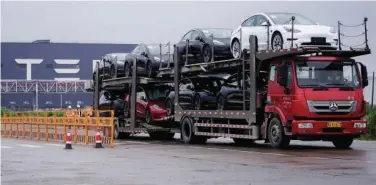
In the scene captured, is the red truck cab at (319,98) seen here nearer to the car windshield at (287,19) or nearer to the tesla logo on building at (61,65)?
the car windshield at (287,19)

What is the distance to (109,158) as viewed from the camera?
60.4 feet

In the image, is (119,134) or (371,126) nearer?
(371,126)

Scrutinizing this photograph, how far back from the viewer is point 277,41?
Result: 2061 cm

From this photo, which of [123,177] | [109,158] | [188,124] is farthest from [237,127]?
[123,177]

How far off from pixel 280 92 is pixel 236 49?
2.43 m

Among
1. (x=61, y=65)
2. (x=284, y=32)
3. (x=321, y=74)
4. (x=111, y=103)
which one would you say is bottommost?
(x=111, y=103)

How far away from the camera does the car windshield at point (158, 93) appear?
28250mm

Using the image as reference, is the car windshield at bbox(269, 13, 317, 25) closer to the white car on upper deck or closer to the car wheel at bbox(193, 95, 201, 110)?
the white car on upper deck

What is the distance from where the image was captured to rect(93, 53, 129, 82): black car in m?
30.5

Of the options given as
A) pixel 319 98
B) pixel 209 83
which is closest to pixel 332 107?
pixel 319 98

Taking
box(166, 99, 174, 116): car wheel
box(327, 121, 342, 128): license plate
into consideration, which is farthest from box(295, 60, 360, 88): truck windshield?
box(166, 99, 174, 116): car wheel

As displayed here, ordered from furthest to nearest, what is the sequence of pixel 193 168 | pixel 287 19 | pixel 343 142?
pixel 343 142, pixel 287 19, pixel 193 168

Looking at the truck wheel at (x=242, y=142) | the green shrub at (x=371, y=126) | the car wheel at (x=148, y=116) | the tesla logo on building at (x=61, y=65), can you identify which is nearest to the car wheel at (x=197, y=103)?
the truck wheel at (x=242, y=142)

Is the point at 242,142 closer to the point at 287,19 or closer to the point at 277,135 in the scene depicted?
the point at 277,135
